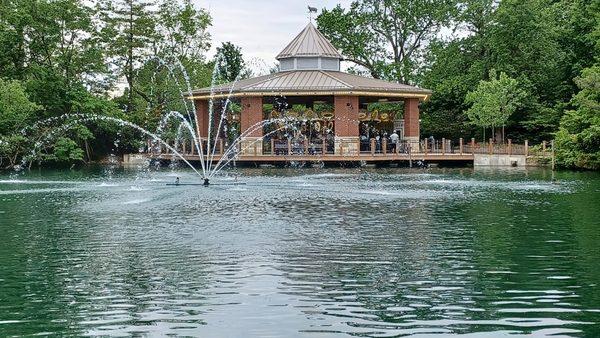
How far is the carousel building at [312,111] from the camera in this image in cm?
5041

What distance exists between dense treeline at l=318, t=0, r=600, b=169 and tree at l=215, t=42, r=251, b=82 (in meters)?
9.83

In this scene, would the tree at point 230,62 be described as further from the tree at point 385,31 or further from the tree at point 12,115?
the tree at point 12,115

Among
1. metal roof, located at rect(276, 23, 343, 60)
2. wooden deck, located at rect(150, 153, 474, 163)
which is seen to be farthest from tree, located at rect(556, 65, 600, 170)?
metal roof, located at rect(276, 23, 343, 60)

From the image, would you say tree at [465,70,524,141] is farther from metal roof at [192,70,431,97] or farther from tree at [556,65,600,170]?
tree at [556,65,600,170]

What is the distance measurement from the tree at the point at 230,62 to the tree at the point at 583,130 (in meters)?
35.4

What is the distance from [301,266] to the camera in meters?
13.6

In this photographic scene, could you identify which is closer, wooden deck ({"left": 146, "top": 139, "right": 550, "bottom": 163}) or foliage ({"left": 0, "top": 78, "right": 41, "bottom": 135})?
foliage ({"left": 0, "top": 78, "right": 41, "bottom": 135})

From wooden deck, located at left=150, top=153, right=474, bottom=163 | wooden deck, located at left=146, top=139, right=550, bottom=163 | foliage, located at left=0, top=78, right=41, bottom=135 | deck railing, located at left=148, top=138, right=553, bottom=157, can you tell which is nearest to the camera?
foliage, located at left=0, top=78, right=41, bottom=135

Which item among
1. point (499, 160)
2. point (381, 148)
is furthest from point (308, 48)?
point (499, 160)

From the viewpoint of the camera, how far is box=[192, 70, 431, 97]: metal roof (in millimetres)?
50562

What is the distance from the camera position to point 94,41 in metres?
57.2

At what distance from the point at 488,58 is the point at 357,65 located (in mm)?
12809

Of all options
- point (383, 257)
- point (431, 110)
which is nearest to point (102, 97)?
point (431, 110)

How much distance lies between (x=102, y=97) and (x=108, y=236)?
42444 mm
